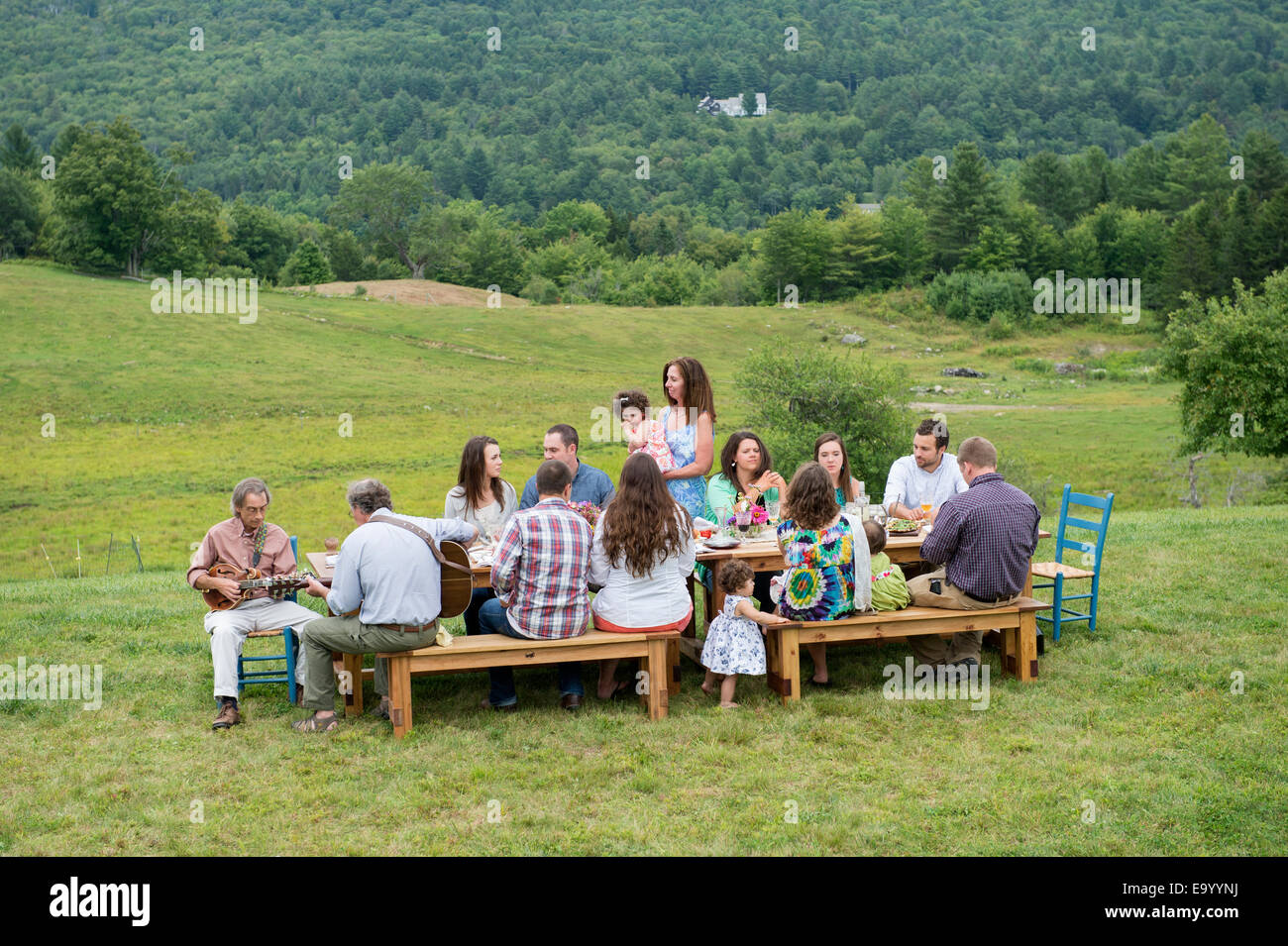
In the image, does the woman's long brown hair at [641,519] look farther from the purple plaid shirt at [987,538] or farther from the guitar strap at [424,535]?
the purple plaid shirt at [987,538]

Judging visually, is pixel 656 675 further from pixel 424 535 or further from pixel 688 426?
pixel 688 426

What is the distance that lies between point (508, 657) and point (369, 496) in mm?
1469

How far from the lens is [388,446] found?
133ft

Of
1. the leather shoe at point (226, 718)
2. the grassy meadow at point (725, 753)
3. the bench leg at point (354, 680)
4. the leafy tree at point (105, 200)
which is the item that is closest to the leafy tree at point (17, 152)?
the leafy tree at point (105, 200)

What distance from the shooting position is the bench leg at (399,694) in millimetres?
7762

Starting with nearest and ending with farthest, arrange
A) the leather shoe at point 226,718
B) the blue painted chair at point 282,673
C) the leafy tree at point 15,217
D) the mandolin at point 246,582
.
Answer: the leather shoe at point 226,718 → the mandolin at point 246,582 → the blue painted chair at point 282,673 → the leafy tree at point 15,217

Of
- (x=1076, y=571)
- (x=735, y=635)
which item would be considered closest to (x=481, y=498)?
(x=735, y=635)

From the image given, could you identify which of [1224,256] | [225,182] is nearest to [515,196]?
[225,182]

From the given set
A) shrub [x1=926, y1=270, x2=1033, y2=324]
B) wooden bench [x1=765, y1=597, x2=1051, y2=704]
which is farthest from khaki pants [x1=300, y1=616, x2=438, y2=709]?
shrub [x1=926, y1=270, x2=1033, y2=324]

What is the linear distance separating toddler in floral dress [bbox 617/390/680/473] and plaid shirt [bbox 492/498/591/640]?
196 centimetres

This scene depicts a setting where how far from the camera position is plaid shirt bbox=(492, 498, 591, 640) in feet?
26.0

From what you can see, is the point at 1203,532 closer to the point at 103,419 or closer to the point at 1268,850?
the point at 1268,850

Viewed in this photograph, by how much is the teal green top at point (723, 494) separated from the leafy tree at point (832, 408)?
80.6ft

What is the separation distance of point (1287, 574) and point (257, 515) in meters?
10.4
